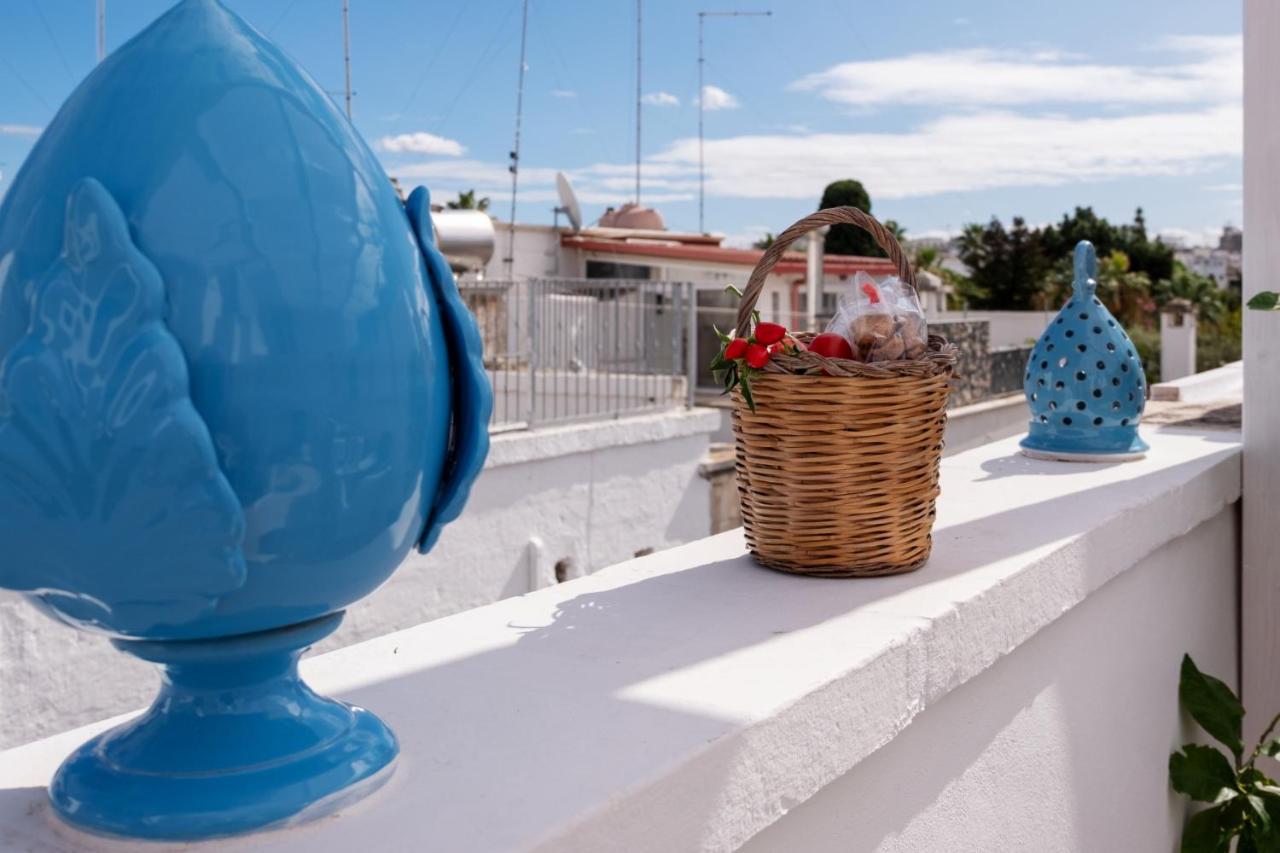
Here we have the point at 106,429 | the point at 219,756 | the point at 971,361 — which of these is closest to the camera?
the point at 106,429

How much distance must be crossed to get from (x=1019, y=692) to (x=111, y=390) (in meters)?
1.35

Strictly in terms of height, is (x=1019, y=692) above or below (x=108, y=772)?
below

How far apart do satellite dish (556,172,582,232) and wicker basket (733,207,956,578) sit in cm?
1687

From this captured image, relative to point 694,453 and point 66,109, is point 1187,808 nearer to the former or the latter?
point 66,109

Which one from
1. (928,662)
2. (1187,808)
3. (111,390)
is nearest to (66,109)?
(111,390)

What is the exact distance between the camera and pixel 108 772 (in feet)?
3.05

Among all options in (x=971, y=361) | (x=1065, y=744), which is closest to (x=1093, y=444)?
(x=1065, y=744)

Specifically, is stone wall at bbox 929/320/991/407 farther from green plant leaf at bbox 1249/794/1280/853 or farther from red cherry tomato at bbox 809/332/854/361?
red cherry tomato at bbox 809/332/854/361

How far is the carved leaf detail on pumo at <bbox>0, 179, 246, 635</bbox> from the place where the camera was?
77 cm

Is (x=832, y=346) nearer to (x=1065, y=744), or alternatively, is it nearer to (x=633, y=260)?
(x=1065, y=744)

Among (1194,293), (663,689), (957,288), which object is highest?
(957,288)

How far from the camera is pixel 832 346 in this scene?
1.70 m

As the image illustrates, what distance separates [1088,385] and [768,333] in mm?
1329

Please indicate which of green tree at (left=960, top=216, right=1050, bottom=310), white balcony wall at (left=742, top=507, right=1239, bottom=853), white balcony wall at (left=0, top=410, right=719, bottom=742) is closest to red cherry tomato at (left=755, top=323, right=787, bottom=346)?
white balcony wall at (left=742, top=507, right=1239, bottom=853)
